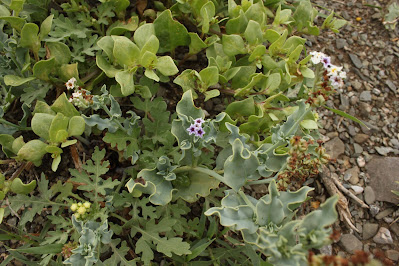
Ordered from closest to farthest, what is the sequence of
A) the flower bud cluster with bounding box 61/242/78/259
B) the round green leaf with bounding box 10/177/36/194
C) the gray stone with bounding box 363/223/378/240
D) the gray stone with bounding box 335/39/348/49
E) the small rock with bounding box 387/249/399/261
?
the flower bud cluster with bounding box 61/242/78/259
the round green leaf with bounding box 10/177/36/194
the small rock with bounding box 387/249/399/261
the gray stone with bounding box 363/223/378/240
the gray stone with bounding box 335/39/348/49

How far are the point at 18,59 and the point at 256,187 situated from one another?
223cm

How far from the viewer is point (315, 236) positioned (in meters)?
1.67

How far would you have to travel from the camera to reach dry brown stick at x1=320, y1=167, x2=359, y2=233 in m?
3.34

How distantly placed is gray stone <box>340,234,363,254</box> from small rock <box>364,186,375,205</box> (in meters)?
0.40

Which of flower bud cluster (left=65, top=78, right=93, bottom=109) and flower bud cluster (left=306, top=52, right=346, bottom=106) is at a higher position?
flower bud cluster (left=306, top=52, right=346, bottom=106)

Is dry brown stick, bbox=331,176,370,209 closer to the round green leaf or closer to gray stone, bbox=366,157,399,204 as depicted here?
gray stone, bbox=366,157,399,204

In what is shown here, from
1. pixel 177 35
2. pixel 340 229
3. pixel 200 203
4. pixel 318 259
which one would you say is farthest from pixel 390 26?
pixel 318 259

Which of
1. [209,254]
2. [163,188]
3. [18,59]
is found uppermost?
[18,59]

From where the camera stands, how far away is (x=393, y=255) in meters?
3.19

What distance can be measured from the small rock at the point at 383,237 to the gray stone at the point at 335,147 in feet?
2.55

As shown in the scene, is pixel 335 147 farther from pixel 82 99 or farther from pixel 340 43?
pixel 82 99

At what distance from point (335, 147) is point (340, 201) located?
1.87 feet

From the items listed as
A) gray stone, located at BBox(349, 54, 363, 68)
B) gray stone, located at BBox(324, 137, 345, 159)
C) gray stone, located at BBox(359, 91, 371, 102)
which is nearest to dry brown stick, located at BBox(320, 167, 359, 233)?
gray stone, located at BBox(324, 137, 345, 159)

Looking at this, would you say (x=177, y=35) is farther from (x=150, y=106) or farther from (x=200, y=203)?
(x=200, y=203)
